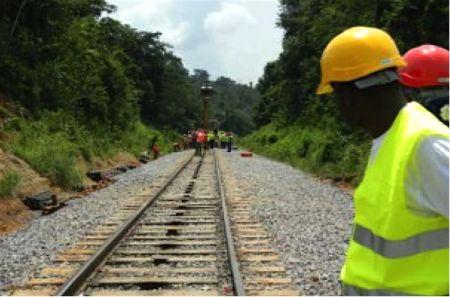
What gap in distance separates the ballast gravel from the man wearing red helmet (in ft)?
15.4

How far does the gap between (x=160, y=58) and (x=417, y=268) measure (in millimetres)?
82317

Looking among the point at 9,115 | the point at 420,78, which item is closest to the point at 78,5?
the point at 9,115

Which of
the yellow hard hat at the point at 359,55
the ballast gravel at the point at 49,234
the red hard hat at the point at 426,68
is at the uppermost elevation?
the red hard hat at the point at 426,68

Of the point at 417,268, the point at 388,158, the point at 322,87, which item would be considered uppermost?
the point at 322,87

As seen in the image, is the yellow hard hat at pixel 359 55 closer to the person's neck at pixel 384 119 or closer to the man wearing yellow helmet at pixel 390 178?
the man wearing yellow helmet at pixel 390 178

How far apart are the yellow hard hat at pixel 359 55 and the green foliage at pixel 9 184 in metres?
12.1

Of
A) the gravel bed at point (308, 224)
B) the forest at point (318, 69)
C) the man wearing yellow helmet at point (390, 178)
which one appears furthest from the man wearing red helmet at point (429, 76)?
the gravel bed at point (308, 224)

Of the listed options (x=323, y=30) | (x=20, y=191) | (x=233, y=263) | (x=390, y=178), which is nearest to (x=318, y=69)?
(x=323, y=30)

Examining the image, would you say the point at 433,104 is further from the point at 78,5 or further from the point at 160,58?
the point at 160,58

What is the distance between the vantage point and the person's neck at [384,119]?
200 cm

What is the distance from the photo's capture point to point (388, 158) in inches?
76.0

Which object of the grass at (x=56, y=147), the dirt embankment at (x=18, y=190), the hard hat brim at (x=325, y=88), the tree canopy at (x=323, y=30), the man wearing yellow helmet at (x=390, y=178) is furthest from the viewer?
the tree canopy at (x=323, y=30)

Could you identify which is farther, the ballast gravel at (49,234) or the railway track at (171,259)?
the ballast gravel at (49,234)

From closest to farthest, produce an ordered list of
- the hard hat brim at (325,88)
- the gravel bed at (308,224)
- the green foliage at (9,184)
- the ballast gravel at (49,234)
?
the hard hat brim at (325,88) < the gravel bed at (308,224) < the ballast gravel at (49,234) < the green foliage at (9,184)
